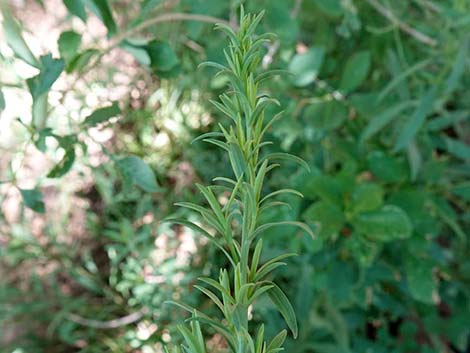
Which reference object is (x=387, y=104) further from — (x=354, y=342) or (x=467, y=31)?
(x=354, y=342)

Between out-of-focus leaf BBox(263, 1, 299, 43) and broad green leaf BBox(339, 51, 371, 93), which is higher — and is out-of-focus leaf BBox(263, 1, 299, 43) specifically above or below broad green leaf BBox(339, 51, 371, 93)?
above

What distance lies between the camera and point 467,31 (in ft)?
2.52

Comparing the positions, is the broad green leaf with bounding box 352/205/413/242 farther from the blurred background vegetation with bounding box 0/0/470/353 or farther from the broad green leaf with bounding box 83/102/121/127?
the broad green leaf with bounding box 83/102/121/127

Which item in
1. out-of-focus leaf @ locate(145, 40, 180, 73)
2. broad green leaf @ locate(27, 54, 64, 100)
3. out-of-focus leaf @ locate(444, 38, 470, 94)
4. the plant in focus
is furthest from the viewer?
out-of-focus leaf @ locate(444, 38, 470, 94)

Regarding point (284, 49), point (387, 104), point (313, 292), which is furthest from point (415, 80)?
point (313, 292)

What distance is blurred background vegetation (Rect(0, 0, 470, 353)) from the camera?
788mm

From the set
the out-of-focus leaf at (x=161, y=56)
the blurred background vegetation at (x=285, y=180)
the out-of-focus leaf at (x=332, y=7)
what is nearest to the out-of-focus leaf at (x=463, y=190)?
the blurred background vegetation at (x=285, y=180)

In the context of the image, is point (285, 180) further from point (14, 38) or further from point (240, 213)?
point (240, 213)

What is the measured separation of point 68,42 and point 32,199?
137 mm

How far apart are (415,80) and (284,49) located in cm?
16

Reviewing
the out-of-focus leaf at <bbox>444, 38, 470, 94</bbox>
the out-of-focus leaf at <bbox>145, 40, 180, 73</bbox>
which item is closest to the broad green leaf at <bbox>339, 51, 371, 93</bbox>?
the out-of-focus leaf at <bbox>444, 38, 470, 94</bbox>

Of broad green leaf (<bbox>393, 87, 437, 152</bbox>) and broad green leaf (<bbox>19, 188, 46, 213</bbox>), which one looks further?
broad green leaf (<bbox>393, 87, 437, 152</bbox>)

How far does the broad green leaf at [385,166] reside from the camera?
83 centimetres

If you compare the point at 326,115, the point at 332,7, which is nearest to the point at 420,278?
the point at 326,115
